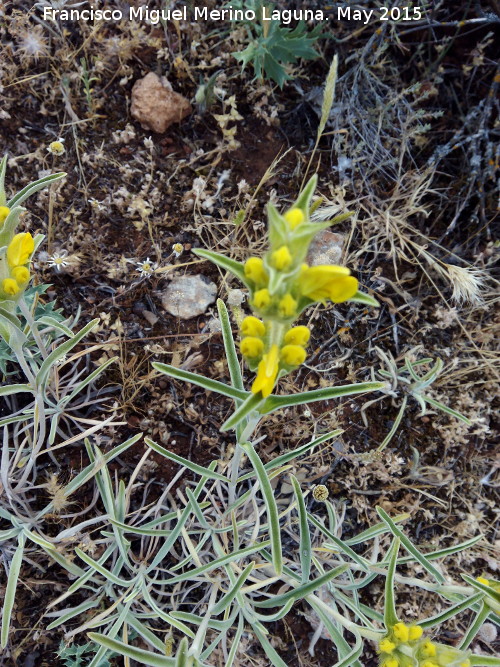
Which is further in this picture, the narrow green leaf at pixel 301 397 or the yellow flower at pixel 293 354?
the narrow green leaf at pixel 301 397

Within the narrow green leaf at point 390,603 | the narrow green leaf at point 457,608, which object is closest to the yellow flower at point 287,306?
the narrow green leaf at point 390,603

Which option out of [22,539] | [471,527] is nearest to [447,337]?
[471,527]

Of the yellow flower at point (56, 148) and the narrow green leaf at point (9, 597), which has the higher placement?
the yellow flower at point (56, 148)

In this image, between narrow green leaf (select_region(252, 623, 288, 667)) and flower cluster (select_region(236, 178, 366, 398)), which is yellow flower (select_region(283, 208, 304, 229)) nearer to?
flower cluster (select_region(236, 178, 366, 398))

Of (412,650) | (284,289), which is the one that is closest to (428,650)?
(412,650)

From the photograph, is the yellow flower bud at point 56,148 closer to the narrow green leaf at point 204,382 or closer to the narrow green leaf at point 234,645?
the narrow green leaf at point 204,382

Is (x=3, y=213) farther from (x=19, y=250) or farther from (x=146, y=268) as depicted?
(x=146, y=268)

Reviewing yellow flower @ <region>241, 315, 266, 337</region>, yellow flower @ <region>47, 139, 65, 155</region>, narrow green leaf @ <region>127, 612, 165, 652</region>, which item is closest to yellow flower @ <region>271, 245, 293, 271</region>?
yellow flower @ <region>241, 315, 266, 337</region>
